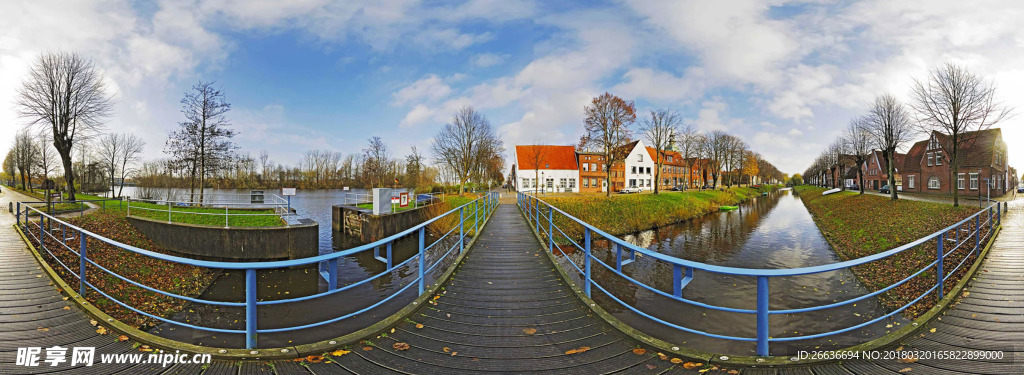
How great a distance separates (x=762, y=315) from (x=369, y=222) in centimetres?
1891

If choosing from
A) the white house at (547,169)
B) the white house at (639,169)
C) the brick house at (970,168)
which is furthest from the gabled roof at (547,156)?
the brick house at (970,168)

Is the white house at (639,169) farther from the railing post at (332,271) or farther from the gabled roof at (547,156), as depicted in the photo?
the railing post at (332,271)

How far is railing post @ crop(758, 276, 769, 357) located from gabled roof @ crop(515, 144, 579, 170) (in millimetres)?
47691

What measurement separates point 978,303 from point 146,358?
35.8 ft

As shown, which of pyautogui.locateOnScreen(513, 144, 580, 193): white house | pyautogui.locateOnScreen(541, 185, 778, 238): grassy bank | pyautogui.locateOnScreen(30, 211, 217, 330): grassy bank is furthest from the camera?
pyautogui.locateOnScreen(513, 144, 580, 193): white house

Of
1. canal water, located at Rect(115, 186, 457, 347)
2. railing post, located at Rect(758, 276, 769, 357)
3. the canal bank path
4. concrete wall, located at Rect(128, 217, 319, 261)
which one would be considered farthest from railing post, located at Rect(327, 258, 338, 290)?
concrete wall, located at Rect(128, 217, 319, 261)

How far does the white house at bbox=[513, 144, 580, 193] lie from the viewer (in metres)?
51.1

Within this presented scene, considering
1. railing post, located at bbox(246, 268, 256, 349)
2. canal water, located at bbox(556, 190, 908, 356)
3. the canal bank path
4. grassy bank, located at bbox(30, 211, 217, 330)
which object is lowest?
canal water, located at bbox(556, 190, 908, 356)

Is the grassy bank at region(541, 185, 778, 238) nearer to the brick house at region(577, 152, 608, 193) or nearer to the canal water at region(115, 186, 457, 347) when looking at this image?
the canal water at region(115, 186, 457, 347)

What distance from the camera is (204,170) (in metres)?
24.8

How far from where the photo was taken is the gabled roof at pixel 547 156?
51.7m

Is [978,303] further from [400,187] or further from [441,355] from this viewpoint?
[400,187]

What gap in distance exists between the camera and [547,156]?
53469 millimetres

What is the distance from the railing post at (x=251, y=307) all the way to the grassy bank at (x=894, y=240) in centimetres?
1051
